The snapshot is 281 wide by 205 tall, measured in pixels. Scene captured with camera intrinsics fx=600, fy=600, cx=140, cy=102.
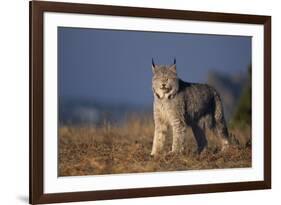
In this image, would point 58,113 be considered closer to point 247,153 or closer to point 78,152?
point 78,152

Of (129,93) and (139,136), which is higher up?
(129,93)

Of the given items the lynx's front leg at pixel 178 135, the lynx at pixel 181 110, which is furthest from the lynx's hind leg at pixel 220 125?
the lynx's front leg at pixel 178 135

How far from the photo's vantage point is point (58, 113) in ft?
7.57

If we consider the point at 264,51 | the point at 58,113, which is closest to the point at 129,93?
the point at 58,113

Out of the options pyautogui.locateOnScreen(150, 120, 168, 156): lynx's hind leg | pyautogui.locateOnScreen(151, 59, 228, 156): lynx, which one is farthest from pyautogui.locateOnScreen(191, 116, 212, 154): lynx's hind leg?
pyautogui.locateOnScreen(150, 120, 168, 156): lynx's hind leg

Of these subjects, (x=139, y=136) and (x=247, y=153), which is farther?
(x=247, y=153)

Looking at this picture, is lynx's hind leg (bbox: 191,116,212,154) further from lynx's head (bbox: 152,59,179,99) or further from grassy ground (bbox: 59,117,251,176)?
lynx's head (bbox: 152,59,179,99)

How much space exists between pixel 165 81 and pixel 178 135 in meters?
0.24

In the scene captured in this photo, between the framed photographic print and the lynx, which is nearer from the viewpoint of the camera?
the framed photographic print

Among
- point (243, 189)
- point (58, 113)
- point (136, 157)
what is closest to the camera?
point (58, 113)

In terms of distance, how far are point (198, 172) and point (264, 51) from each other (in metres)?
0.63

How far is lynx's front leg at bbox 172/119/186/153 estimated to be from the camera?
2.52m

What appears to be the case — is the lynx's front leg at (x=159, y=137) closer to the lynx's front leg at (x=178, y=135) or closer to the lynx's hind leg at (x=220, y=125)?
the lynx's front leg at (x=178, y=135)

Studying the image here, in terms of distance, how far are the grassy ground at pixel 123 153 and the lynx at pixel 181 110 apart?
0.10 ft
